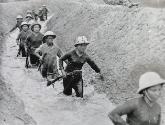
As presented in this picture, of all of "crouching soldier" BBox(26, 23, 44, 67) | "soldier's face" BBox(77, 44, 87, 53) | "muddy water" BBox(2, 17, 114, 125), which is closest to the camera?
"muddy water" BBox(2, 17, 114, 125)

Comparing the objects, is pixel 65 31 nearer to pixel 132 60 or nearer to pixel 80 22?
pixel 80 22

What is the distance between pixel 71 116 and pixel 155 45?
2955mm

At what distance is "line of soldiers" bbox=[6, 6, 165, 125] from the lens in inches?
170

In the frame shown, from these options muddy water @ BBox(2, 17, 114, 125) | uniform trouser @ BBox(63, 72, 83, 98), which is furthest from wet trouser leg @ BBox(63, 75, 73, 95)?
muddy water @ BBox(2, 17, 114, 125)

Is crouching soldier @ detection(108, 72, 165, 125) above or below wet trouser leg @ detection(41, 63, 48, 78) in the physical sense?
above

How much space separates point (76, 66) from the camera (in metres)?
9.32

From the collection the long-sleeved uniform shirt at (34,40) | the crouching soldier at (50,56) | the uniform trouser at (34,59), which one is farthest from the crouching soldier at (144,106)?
the uniform trouser at (34,59)

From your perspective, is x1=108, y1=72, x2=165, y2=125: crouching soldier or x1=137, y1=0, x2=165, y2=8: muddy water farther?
x1=137, y1=0, x2=165, y2=8: muddy water

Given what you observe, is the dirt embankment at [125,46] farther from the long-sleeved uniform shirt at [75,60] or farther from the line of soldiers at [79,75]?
the long-sleeved uniform shirt at [75,60]

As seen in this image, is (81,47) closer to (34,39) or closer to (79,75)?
(79,75)

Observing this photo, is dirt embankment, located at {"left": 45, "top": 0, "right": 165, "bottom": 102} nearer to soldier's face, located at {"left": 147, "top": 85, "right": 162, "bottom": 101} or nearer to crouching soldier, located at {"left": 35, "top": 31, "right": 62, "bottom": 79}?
crouching soldier, located at {"left": 35, "top": 31, "right": 62, "bottom": 79}

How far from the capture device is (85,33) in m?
15.8

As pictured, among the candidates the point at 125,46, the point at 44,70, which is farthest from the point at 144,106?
the point at 44,70

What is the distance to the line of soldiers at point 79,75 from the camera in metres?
4.31
